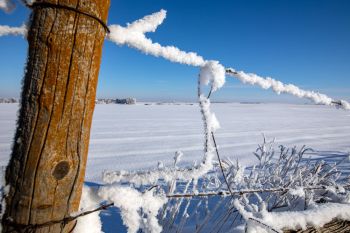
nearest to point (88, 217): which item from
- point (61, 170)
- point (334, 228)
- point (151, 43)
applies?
point (61, 170)

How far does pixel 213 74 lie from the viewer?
3.27 ft

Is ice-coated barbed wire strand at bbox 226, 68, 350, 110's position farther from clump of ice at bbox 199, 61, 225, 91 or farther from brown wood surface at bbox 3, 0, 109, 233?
brown wood surface at bbox 3, 0, 109, 233

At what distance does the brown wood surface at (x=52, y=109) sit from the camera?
759 mm

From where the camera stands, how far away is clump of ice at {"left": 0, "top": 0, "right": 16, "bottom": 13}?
0.77 metres

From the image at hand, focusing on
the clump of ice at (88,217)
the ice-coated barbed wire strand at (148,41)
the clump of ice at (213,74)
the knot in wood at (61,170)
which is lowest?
the clump of ice at (88,217)

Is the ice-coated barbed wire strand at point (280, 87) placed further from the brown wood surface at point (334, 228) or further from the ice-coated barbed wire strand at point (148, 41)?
the brown wood surface at point (334, 228)

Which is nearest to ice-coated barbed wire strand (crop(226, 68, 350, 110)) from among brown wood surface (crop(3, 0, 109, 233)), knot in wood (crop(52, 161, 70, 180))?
brown wood surface (crop(3, 0, 109, 233))

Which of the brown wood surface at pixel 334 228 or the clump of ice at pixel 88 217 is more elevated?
the clump of ice at pixel 88 217

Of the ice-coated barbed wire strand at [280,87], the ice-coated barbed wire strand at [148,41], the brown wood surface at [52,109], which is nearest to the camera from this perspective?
the brown wood surface at [52,109]

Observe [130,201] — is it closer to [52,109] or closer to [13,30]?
[52,109]

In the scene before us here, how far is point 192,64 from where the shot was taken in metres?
1.04

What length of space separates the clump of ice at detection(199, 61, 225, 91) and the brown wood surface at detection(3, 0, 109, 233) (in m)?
0.40

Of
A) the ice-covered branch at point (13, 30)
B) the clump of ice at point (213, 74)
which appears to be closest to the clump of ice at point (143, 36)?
the clump of ice at point (213, 74)

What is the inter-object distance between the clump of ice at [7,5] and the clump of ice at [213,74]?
648 millimetres
